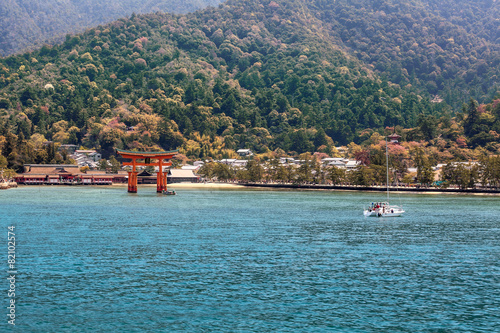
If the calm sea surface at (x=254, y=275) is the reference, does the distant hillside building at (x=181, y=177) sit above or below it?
above

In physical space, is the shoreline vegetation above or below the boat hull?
above

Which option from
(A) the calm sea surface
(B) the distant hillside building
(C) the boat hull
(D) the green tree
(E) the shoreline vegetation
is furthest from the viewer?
(B) the distant hillside building

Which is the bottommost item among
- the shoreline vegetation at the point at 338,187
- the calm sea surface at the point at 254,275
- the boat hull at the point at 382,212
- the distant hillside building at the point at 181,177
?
the calm sea surface at the point at 254,275

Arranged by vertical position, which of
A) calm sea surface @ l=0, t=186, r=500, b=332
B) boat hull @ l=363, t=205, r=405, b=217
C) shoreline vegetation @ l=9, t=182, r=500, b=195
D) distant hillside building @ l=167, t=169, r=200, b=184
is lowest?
calm sea surface @ l=0, t=186, r=500, b=332

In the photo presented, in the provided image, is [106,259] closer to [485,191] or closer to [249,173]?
[485,191]

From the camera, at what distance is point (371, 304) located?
28375mm

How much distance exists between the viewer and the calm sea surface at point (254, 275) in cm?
2569

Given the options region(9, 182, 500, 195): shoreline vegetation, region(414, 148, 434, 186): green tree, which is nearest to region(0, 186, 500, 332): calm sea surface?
region(9, 182, 500, 195): shoreline vegetation

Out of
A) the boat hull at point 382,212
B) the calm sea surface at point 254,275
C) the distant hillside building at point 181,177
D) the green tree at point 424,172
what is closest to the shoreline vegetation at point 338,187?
the green tree at point 424,172

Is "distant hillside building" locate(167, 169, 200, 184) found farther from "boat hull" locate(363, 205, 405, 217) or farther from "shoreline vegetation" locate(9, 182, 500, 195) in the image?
"boat hull" locate(363, 205, 405, 217)

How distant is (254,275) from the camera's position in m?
34.5

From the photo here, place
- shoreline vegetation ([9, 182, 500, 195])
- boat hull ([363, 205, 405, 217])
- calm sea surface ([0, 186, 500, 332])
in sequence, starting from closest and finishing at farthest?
calm sea surface ([0, 186, 500, 332]) → boat hull ([363, 205, 405, 217]) → shoreline vegetation ([9, 182, 500, 195])

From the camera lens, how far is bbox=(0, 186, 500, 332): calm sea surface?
84.3ft

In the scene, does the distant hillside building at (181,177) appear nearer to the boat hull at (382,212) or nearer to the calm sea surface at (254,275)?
the boat hull at (382,212)
